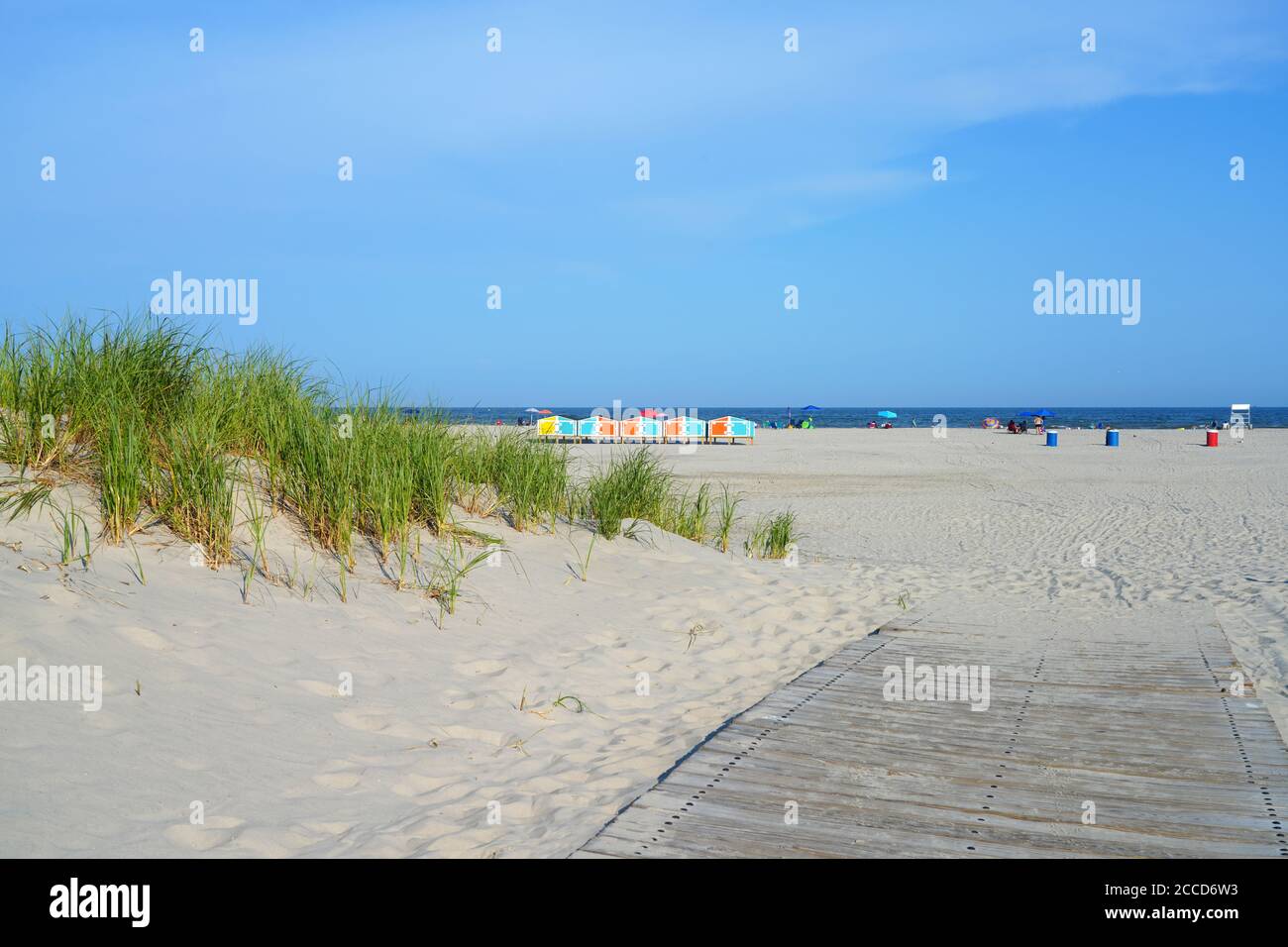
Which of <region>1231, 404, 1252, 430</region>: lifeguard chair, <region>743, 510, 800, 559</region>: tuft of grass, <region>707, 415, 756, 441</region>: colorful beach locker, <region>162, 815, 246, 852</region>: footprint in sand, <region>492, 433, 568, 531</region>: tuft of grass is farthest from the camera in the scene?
<region>1231, 404, 1252, 430</region>: lifeguard chair

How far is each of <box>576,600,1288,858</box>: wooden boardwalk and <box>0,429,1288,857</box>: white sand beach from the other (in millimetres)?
288

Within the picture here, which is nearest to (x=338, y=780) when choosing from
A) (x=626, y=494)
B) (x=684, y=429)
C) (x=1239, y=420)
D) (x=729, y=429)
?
(x=626, y=494)

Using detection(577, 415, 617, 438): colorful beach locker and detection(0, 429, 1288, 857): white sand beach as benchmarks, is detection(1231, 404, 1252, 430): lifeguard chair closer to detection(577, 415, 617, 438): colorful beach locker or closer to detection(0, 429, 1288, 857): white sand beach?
detection(577, 415, 617, 438): colorful beach locker

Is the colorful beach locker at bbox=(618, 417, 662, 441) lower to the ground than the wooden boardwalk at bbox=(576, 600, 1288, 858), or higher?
higher

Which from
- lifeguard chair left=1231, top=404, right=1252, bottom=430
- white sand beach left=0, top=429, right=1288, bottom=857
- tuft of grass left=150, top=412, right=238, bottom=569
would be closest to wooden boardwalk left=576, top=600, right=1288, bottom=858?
white sand beach left=0, top=429, right=1288, bottom=857

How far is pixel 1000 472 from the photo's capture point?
2105 centimetres

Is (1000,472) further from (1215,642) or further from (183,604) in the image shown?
(183,604)

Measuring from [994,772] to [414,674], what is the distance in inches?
102

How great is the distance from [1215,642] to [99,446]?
6701mm

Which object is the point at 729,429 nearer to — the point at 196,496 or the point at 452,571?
the point at 452,571

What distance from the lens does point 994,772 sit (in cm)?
358

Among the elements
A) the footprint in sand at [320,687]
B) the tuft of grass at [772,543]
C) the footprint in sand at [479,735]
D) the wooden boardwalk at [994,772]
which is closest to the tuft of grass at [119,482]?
the footprint in sand at [320,687]

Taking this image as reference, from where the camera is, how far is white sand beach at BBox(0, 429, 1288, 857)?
2.98m
